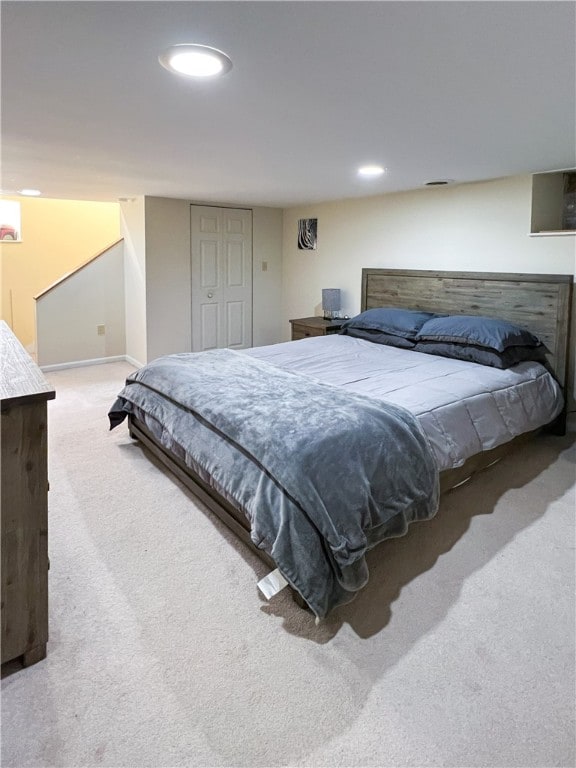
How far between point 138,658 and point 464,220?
400 centimetres

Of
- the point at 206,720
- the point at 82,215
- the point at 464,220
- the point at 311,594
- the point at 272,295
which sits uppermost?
the point at 82,215

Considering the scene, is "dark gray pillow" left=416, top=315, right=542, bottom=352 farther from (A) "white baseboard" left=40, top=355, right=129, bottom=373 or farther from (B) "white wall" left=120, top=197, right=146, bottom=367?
(A) "white baseboard" left=40, top=355, right=129, bottom=373

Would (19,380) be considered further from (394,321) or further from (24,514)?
(394,321)

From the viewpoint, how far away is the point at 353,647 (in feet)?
5.82

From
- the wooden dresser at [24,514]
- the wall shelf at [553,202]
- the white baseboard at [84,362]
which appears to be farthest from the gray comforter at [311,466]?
the white baseboard at [84,362]

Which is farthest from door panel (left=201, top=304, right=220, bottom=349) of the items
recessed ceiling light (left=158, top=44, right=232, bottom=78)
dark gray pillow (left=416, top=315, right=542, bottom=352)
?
recessed ceiling light (left=158, top=44, right=232, bottom=78)

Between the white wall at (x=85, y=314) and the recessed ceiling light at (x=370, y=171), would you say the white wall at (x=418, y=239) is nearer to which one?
the recessed ceiling light at (x=370, y=171)

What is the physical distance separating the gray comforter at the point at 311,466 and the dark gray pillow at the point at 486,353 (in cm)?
136

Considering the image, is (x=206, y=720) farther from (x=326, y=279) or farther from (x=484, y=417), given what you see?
(x=326, y=279)

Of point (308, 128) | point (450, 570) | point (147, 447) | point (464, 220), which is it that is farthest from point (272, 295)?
point (450, 570)

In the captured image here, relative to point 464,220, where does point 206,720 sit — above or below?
below

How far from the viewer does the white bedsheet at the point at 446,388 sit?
8.39ft

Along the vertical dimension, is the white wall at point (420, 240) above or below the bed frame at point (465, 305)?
above

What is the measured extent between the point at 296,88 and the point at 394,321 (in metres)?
2.52
